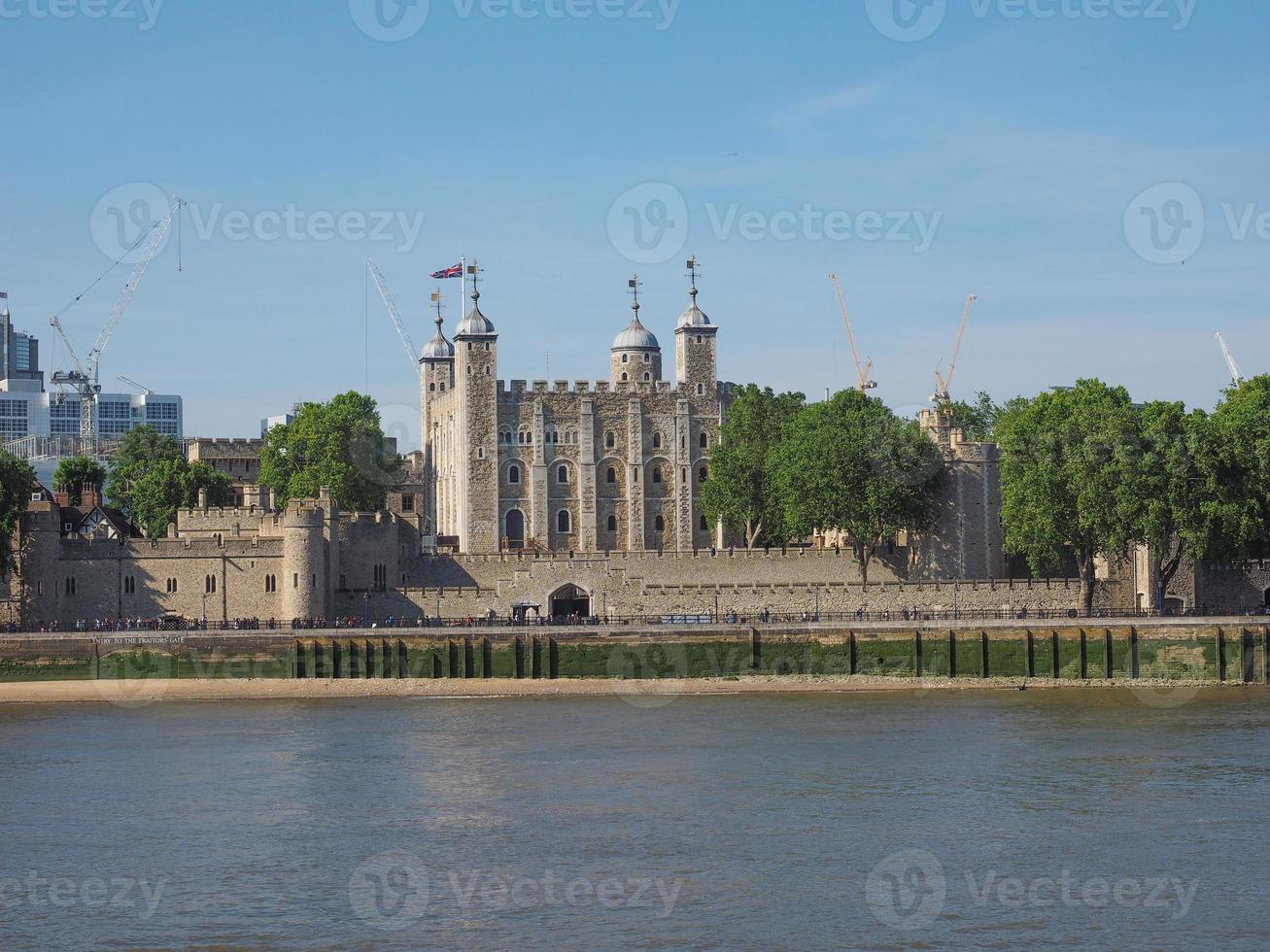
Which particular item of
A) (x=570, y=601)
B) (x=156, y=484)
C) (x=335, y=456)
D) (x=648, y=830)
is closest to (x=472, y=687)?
(x=570, y=601)

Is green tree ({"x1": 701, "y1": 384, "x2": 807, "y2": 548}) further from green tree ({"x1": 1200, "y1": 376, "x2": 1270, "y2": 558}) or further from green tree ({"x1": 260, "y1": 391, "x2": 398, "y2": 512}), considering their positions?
green tree ({"x1": 1200, "y1": 376, "x2": 1270, "y2": 558})

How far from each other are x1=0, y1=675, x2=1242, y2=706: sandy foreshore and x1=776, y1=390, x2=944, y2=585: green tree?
10832 millimetres

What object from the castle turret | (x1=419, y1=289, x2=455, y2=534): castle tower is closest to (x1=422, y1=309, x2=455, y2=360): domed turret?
(x1=419, y1=289, x2=455, y2=534): castle tower

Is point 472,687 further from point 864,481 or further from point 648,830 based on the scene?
point 648,830

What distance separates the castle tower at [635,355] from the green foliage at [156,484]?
22.0 meters

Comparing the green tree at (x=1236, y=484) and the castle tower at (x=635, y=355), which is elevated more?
the castle tower at (x=635, y=355)

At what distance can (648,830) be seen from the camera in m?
38.6

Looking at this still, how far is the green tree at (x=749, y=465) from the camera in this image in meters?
85.7

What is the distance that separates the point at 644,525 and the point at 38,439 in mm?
110052

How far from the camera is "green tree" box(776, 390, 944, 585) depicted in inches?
2945

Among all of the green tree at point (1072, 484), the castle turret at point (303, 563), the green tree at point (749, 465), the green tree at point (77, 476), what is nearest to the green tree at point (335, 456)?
the green tree at point (77, 476)

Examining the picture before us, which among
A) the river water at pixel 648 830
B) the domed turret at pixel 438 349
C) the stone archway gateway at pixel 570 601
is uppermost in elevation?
the domed turret at pixel 438 349

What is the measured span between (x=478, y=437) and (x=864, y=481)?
24.8 m

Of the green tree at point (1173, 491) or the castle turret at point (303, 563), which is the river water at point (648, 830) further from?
the castle turret at point (303, 563)
